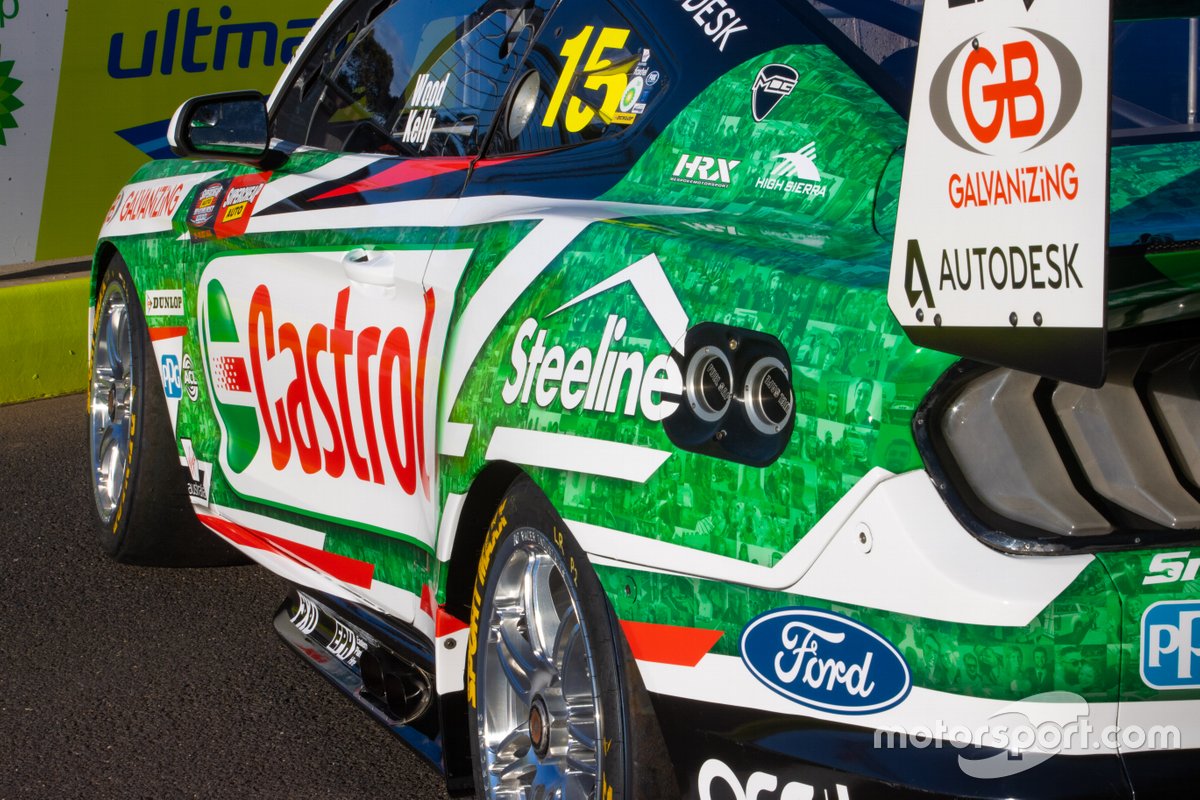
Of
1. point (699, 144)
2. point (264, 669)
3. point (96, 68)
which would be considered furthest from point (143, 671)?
point (96, 68)

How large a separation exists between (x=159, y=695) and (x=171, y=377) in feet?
3.14

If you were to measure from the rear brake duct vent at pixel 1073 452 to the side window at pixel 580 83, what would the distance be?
39.6 inches

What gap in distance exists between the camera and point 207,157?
13.2 feet

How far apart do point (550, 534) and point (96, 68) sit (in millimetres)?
9059

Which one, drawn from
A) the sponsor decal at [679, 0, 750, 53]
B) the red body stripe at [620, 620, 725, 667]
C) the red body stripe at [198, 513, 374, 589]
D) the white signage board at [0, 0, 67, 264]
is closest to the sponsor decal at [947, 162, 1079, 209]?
the red body stripe at [620, 620, 725, 667]

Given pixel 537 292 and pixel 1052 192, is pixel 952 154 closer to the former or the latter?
pixel 1052 192

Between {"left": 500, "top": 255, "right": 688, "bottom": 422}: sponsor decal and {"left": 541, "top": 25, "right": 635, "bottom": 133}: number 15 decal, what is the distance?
1.50 feet

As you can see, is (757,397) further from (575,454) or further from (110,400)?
(110,400)

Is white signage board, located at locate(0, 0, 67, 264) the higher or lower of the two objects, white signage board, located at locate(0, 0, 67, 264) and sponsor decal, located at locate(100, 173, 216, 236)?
the higher

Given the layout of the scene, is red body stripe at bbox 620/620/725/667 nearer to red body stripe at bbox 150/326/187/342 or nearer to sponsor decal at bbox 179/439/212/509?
sponsor decal at bbox 179/439/212/509

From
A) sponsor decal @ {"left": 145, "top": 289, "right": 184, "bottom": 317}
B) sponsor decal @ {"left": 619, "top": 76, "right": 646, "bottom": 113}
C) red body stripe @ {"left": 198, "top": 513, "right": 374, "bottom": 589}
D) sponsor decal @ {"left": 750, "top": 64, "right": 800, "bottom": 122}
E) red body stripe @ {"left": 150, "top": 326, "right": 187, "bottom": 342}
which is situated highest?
sponsor decal @ {"left": 619, "top": 76, "right": 646, "bottom": 113}

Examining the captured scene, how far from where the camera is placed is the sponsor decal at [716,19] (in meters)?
2.51

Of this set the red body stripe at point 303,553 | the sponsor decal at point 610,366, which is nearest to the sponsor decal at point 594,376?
the sponsor decal at point 610,366

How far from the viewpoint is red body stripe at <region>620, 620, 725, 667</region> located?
2105 mm
